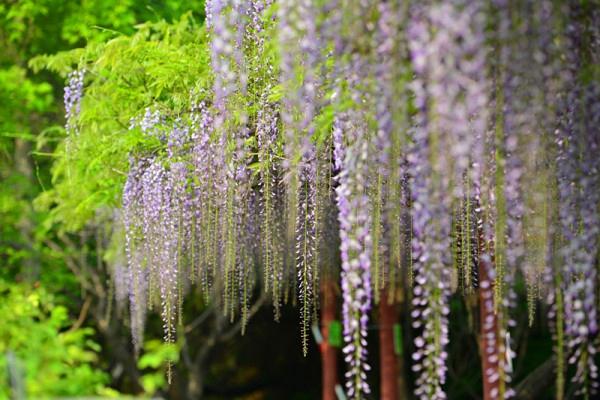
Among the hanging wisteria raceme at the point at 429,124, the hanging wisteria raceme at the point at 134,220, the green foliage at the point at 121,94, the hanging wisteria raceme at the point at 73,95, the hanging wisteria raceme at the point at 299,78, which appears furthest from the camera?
the hanging wisteria raceme at the point at 73,95

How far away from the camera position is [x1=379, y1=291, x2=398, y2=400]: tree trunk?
29.6 feet

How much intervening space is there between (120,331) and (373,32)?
377 inches

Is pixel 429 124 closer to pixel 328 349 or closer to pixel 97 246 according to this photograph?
pixel 328 349

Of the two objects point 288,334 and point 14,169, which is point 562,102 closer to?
point 14,169

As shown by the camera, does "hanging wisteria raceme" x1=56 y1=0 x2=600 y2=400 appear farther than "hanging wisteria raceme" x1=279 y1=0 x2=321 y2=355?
No

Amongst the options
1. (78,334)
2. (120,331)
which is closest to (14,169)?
(120,331)

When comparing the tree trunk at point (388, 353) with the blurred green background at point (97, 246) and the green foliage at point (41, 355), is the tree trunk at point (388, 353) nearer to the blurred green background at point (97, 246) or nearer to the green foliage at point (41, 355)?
the blurred green background at point (97, 246)

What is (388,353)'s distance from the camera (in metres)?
9.12

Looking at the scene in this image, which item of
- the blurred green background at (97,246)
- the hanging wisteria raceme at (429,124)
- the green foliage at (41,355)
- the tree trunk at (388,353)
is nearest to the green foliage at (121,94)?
the blurred green background at (97,246)

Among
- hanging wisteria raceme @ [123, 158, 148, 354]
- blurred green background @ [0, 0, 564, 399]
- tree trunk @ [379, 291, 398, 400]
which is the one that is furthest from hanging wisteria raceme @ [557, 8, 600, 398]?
tree trunk @ [379, 291, 398, 400]

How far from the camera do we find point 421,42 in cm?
297

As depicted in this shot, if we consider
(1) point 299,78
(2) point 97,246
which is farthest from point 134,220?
(2) point 97,246

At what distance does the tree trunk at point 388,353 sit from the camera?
9016mm

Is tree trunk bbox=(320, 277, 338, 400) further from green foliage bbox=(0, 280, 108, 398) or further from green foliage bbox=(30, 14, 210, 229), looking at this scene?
green foliage bbox=(0, 280, 108, 398)
